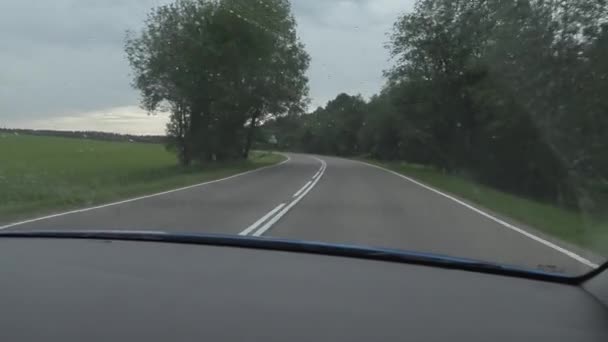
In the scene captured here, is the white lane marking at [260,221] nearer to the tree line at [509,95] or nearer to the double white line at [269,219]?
the double white line at [269,219]

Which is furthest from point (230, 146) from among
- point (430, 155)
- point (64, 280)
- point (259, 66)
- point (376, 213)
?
point (64, 280)

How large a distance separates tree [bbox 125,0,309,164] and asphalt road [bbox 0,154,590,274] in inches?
842

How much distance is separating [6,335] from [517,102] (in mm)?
26204

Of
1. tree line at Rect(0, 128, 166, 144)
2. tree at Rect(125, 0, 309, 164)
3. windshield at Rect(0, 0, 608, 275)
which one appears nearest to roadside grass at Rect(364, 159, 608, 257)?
windshield at Rect(0, 0, 608, 275)

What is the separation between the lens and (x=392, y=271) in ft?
10.4

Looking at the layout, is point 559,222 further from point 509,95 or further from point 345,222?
point 509,95

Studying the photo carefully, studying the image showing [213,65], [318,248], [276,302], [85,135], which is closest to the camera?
[276,302]

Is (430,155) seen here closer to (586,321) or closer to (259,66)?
(259,66)

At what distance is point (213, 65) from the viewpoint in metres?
38.8

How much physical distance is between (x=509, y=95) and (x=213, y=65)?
1908cm

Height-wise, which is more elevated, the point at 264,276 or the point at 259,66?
the point at 259,66

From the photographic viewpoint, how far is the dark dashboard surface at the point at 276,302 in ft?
7.76

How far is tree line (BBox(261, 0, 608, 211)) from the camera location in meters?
20.9

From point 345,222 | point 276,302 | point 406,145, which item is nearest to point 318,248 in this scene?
point 276,302
